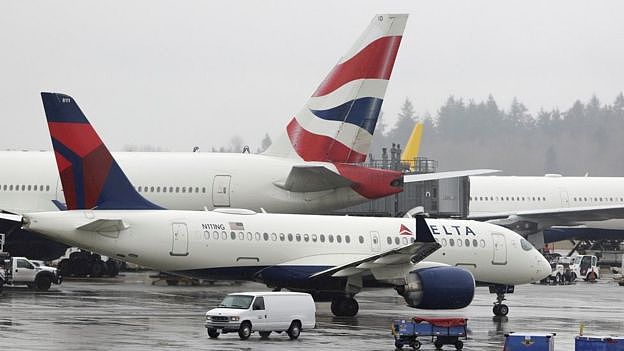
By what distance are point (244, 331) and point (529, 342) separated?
23.1ft

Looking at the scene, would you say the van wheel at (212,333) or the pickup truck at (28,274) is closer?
the van wheel at (212,333)

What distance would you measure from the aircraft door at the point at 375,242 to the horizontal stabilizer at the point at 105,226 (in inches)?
327

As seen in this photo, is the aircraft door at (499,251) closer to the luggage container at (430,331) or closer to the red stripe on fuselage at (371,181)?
the red stripe on fuselage at (371,181)

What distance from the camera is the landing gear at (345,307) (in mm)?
36219

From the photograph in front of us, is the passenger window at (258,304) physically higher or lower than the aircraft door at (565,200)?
lower

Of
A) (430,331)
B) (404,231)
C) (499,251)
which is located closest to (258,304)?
(430,331)

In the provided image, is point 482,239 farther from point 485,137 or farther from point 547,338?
point 485,137

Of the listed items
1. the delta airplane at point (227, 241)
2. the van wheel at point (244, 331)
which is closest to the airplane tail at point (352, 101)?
the delta airplane at point (227, 241)

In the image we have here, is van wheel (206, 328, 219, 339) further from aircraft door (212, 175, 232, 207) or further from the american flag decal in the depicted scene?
aircraft door (212, 175, 232, 207)

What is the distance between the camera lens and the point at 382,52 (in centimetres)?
4478

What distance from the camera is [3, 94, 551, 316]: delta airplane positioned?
34.2 m

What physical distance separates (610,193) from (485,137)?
6005cm

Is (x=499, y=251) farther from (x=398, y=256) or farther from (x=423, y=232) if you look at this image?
(x=423, y=232)

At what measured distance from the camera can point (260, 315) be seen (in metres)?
28.8
